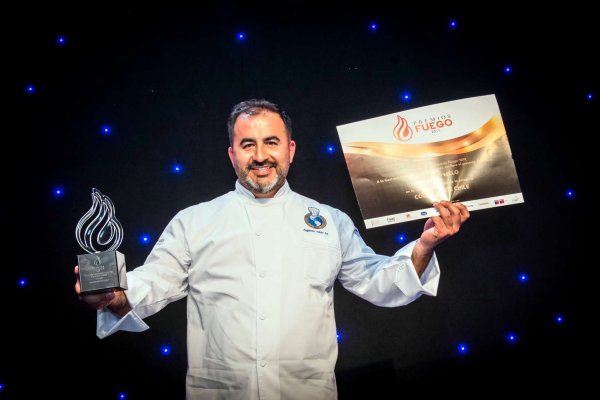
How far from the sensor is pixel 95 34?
74.8 inches

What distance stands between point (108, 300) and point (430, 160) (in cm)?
127

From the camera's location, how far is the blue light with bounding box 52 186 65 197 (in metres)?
1.79

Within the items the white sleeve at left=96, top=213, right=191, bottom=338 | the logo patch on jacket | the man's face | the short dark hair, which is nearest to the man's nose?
the man's face

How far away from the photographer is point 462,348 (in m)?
1.76

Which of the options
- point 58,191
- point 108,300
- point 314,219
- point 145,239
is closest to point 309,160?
point 314,219

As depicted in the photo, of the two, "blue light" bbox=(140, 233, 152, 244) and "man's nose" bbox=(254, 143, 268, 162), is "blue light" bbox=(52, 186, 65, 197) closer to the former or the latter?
"blue light" bbox=(140, 233, 152, 244)

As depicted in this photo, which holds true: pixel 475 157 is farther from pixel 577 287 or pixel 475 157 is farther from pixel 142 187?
pixel 142 187

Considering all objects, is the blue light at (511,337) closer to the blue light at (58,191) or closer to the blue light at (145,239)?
the blue light at (145,239)

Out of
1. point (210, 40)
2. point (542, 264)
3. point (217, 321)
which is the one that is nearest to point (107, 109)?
point (210, 40)

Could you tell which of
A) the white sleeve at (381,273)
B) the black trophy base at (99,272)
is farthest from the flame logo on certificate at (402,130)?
the black trophy base at (99,272)

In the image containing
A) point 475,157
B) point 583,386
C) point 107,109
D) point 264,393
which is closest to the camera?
point 264,393

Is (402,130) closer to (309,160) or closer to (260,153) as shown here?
(309,160)

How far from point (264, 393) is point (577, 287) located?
1467mm

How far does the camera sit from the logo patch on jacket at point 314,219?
161 centimetres
